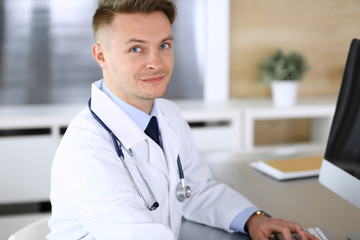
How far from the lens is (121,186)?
1112 millimetres

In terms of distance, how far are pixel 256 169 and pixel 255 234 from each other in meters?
0.64

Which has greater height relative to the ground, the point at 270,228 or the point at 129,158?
the point at 129,158

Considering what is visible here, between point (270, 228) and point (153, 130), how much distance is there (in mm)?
451

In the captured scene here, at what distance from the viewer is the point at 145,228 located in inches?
42.8

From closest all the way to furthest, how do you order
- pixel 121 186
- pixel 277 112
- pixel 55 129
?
pixel 121 186, pixel 55 129, pixel 277 112

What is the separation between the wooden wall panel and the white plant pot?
312 mm

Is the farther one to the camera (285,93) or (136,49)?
(285,93)

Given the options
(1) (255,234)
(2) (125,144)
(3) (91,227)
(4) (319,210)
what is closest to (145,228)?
(3) (91,227)

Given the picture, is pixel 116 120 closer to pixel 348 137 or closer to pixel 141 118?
pixel 141 118

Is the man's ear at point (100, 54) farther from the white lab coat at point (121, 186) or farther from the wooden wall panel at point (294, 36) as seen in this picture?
the wooden wall panel at point (294, 36)

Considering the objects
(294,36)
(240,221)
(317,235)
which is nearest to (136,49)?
(240,221)

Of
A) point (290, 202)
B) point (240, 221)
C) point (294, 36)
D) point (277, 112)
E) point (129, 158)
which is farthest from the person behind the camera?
point (294, 36)

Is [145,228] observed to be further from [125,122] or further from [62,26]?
[62,26]

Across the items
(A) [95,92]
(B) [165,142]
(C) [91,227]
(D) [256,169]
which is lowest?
(D) [256,169]
